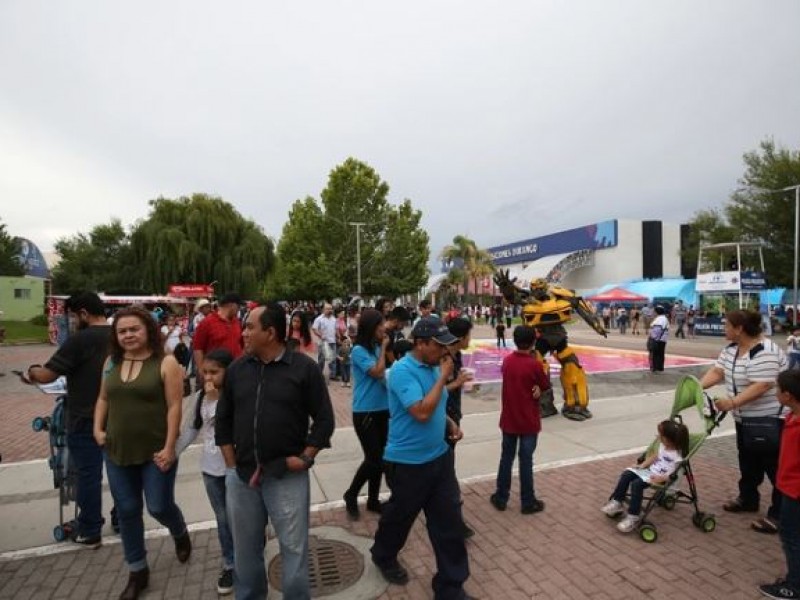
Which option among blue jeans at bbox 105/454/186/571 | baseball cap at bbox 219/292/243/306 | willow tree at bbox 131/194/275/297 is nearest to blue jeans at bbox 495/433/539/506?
blue jeans at bbox 105/454/186/571

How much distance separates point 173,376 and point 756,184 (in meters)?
33.0

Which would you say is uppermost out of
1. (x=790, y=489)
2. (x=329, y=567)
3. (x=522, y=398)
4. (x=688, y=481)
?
(x=522, y=398)

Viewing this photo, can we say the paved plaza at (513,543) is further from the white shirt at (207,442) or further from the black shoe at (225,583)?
the white shirt at (207,442)

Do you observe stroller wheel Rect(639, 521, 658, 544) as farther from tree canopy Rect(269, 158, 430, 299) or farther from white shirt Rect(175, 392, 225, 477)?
tree canopy Rect(269, 158, 430, 299)

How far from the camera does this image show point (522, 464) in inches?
160

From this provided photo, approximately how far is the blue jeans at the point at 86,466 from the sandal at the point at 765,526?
5.01 meters

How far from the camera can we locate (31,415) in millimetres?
7965

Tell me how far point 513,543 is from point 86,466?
3196mm

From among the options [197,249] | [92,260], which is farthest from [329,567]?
[92,260]

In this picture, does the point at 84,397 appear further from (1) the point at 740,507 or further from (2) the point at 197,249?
(2) the point at 197,249

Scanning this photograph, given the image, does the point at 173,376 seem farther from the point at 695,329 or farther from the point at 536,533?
the point at 695,329

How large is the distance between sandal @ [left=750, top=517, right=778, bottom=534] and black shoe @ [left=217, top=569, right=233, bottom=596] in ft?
12.8

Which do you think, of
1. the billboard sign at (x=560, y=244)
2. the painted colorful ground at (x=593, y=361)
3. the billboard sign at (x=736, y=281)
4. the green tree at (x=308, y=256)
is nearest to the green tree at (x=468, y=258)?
the billboard sign at (x=560, y=244)

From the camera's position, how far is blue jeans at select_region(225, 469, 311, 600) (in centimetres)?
243
